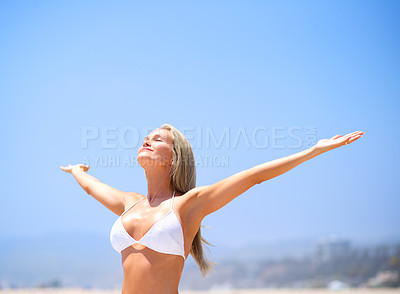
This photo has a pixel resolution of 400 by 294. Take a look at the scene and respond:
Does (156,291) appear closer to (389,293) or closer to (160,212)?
(160,212)

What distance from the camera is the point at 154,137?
4.39 metres

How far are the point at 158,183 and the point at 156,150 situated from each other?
0.33 meters

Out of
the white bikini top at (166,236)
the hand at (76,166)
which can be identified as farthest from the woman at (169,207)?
the hand at (76,166)

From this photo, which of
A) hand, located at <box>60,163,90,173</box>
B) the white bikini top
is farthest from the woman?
hand, located at <box>60,163,90,173</box>

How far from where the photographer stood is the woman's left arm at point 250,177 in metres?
3.55

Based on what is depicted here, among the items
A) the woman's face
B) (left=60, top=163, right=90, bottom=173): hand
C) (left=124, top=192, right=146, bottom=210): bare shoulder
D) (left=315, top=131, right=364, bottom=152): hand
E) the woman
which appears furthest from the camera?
(left=60, top=163, right=90, bottom=173): hand

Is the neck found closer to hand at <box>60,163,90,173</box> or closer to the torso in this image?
the torso

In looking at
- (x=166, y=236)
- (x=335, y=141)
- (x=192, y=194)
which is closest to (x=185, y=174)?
(x=192, y=194)

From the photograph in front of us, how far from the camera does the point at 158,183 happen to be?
436 centimetres

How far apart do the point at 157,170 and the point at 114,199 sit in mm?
647

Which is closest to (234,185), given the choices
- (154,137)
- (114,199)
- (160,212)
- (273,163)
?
(273,163)

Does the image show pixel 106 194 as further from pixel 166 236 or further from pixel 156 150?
pixel 166 236

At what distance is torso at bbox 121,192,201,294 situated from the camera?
12.6 ft

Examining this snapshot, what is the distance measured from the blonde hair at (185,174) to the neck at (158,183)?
0.06 meters
